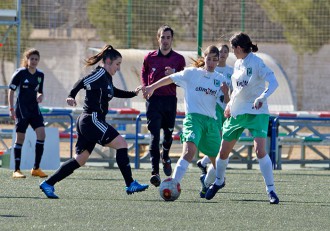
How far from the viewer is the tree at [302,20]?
20.0m

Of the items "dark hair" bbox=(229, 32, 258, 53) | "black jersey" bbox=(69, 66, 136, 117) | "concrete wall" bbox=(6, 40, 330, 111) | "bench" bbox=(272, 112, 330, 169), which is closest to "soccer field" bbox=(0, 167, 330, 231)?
"black jersey" bbox=(69, 66, 136, 117)

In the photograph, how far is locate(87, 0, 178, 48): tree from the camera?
2030 centimetres

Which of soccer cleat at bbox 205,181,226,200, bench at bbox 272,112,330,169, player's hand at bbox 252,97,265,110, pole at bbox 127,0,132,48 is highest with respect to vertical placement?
pole at bbox 127,0,132,48

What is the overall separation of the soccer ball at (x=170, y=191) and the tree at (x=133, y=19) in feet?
33.1

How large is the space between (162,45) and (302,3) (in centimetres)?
1116

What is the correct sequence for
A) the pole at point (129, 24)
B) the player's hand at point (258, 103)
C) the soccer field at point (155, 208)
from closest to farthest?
the soccer field at point (155, 208), the player's hand at point (258, 103), the pole at point (129, 24)

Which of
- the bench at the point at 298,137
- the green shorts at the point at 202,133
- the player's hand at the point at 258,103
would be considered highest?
the player's hand at the point at 258,103

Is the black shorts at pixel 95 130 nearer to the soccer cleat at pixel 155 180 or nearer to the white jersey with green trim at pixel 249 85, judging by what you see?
the white jersey with green trim at pixel 249 85

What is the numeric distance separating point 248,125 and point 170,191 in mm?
1068

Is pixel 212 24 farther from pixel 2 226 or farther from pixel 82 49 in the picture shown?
pixel 2 226

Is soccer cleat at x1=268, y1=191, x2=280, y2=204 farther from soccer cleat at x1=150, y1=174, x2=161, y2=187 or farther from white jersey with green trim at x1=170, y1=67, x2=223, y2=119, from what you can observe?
soccer cleat at x1=150, y1=174, x2=161, y2=187

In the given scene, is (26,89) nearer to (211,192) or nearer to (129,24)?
(211,192)

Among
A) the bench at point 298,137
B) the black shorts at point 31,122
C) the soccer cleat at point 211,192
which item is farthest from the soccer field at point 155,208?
the bench at point 298,137

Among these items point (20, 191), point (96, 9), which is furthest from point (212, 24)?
point (20, 191)
